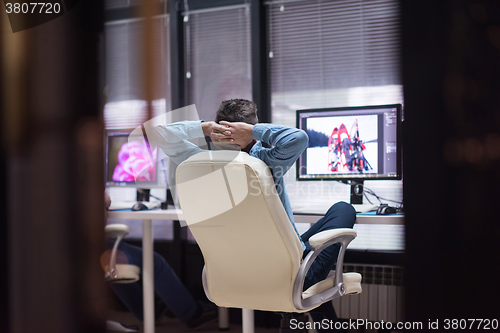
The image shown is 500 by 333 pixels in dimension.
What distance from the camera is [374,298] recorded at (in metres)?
2.28

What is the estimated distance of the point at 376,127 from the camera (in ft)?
6.54

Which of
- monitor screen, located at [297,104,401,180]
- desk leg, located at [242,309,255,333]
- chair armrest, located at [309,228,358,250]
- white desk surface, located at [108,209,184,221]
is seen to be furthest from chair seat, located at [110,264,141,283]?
chair armrest, located at [309,228,358,250]

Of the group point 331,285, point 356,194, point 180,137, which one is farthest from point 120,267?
point 356,194

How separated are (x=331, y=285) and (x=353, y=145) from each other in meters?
0.83

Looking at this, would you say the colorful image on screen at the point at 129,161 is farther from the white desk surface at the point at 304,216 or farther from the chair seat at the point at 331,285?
the chair seat at the point at 331,285

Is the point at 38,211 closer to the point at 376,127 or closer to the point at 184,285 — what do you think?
the point at 376,127

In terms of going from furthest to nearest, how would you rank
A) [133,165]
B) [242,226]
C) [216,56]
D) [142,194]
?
[216,56], [142,194], [133,165], [242,226]

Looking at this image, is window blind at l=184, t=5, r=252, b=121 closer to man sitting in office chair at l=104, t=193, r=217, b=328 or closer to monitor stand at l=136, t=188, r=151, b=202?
monitor stand at l=136, t=188, r=151, b=202

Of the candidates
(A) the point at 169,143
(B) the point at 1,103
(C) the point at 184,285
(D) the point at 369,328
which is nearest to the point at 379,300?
(D) the point at 369,328

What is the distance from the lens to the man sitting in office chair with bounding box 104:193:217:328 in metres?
2.22

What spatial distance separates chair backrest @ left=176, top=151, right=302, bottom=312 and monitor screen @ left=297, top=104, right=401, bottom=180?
86cm

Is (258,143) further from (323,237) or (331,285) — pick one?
(331,285)

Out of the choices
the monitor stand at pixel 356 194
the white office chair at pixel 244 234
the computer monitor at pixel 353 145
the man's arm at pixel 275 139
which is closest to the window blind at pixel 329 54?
the computer monitor at pixel 353 145

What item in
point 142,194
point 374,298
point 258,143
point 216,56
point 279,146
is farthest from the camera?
point 216,56
